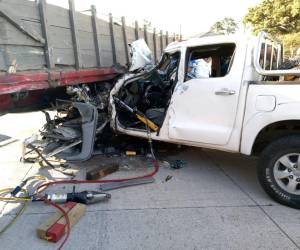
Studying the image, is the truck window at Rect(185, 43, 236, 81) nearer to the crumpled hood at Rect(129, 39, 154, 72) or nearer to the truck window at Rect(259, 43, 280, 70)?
the truck window at Rect(259, 43, 280, 70)

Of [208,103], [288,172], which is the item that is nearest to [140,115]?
[208,103]

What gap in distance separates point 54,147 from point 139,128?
4.66ft

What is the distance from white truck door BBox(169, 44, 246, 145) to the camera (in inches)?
165

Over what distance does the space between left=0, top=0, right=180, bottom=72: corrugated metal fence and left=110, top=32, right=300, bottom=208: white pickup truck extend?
1088 mm

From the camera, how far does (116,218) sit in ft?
12.1

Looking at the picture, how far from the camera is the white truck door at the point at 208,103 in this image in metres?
4.18

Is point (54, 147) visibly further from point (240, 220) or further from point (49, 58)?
point (240, 220)

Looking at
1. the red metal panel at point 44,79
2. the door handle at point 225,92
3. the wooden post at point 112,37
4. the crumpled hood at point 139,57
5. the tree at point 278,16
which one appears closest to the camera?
the red metal panel at point 44,79

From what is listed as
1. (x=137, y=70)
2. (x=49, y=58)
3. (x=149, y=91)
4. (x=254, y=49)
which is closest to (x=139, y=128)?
(x=149, y=91)

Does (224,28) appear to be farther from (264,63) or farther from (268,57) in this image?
(264,63)

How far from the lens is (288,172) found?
3.82m

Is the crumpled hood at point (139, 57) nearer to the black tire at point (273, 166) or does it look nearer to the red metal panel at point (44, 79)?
the red metal panel at point (44, 79)

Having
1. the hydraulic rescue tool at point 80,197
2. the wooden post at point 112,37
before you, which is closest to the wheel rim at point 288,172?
the hydraulic rescue tool at point 80,197

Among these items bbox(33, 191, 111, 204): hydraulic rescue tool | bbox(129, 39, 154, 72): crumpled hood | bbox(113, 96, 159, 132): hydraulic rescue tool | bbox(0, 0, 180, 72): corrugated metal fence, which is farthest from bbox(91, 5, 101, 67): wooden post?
bbox(33, 191, 111, 204): hydraulic rescue tool
